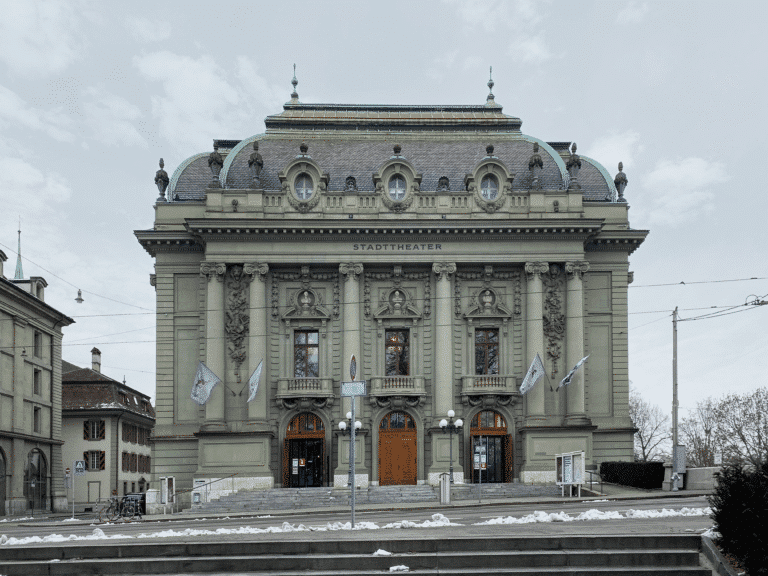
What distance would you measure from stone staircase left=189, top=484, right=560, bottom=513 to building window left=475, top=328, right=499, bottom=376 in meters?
6.23

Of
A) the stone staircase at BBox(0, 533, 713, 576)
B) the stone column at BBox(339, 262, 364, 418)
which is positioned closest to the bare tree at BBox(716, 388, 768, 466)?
the stone column at BBox(339, 262, 364, 418)

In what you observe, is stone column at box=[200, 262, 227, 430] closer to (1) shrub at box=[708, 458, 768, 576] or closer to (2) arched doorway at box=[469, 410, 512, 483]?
(2) arched doorway at box=[469, 410, 512, 483]

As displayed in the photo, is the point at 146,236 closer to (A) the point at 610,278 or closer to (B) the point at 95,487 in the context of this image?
(A) the point at 610,278

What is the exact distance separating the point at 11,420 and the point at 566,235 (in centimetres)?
3590

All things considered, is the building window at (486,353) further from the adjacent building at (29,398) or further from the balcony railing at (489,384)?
the adjacent building at (29,398)

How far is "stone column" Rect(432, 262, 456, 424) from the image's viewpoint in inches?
1752

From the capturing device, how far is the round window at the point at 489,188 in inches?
1821

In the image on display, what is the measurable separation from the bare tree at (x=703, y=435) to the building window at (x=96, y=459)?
48899 millimetres

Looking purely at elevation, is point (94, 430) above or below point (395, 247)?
below

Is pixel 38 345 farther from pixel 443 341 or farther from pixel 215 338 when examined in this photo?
pixel 443 341

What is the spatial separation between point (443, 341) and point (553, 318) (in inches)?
221

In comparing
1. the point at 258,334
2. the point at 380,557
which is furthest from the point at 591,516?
the point at 258,334

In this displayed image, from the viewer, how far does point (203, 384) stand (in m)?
42.8

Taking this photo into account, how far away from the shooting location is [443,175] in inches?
1882
